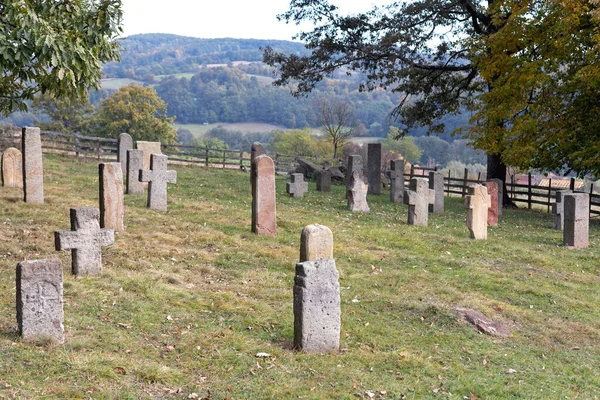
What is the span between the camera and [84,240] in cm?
931

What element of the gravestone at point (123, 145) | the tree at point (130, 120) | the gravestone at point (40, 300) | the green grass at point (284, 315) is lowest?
the green grass at point (284, 315)

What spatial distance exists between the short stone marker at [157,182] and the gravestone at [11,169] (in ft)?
14.9

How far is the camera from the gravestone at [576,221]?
15.5 m

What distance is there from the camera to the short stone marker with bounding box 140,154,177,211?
16.2 meters

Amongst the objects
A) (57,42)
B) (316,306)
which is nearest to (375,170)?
(57,42)

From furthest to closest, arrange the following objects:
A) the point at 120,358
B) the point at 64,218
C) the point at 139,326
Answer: the point at 64,218 < the point at 139,326 < the point at 120,358

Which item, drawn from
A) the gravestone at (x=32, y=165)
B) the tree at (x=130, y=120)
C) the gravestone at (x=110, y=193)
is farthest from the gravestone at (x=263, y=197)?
the tree at (x=130, y=120)

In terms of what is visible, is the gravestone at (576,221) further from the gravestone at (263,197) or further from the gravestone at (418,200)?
the gravestone at (263,197)

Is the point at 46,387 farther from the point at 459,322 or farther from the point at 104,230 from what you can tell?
the point at 459,322

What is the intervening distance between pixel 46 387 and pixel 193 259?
5.67 meters

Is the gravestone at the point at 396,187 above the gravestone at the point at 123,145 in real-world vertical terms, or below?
below

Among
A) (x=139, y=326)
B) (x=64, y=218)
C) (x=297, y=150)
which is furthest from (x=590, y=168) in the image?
(x=297, y=150)

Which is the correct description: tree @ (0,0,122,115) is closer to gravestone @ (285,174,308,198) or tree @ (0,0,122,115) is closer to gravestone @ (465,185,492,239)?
gravestone @ (465,185,492,239)

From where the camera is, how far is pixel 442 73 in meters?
28.1
